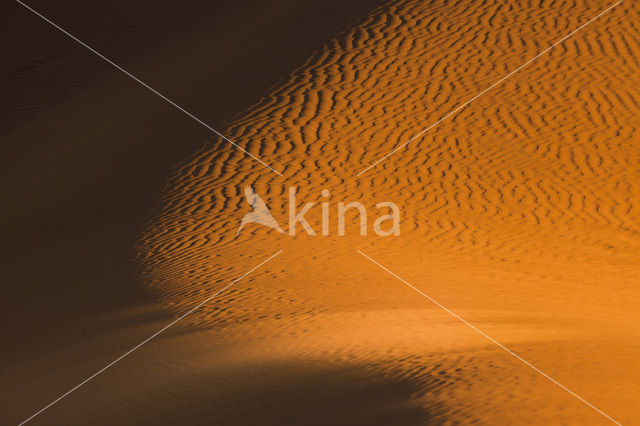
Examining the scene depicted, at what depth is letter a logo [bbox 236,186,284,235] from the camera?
33.9 ft

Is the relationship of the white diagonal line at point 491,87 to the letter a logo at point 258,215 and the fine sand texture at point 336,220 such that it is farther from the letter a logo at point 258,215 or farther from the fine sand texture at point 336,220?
the letter a logo at point 258,215

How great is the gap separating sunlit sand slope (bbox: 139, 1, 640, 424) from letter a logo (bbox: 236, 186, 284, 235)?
143 millimetres

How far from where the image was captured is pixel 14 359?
6.90 metres

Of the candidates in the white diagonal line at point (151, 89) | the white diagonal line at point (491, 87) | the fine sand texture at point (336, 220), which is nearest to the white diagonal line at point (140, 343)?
the fine sand texture at point (336, 220)

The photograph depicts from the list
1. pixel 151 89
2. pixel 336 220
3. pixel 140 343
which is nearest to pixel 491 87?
pixel 336 220

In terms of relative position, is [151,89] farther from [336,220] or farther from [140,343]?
[140,343]

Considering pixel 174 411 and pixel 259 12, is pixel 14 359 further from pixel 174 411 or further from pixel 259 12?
pixel 259 12

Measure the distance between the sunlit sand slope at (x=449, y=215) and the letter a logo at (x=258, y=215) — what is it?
0.47 ft

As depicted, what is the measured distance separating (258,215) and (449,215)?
2901 millimetres

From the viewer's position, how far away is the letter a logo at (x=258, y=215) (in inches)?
407

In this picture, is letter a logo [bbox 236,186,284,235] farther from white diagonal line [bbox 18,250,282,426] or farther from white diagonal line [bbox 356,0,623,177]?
white diagonal line [bbox 356,0,623,177]

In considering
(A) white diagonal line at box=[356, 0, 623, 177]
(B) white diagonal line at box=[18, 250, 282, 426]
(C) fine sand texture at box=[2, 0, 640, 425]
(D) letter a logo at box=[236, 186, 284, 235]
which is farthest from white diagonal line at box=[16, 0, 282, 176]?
(B) white diagonal line at box=[18, 250, 282, 426]

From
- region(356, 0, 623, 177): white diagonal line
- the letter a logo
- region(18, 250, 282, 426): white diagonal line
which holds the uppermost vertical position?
region(356, 0, 623, 177): white diagonal line

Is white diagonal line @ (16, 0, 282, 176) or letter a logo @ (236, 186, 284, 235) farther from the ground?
white diagonal line @ (16, 0, 282, 176)
